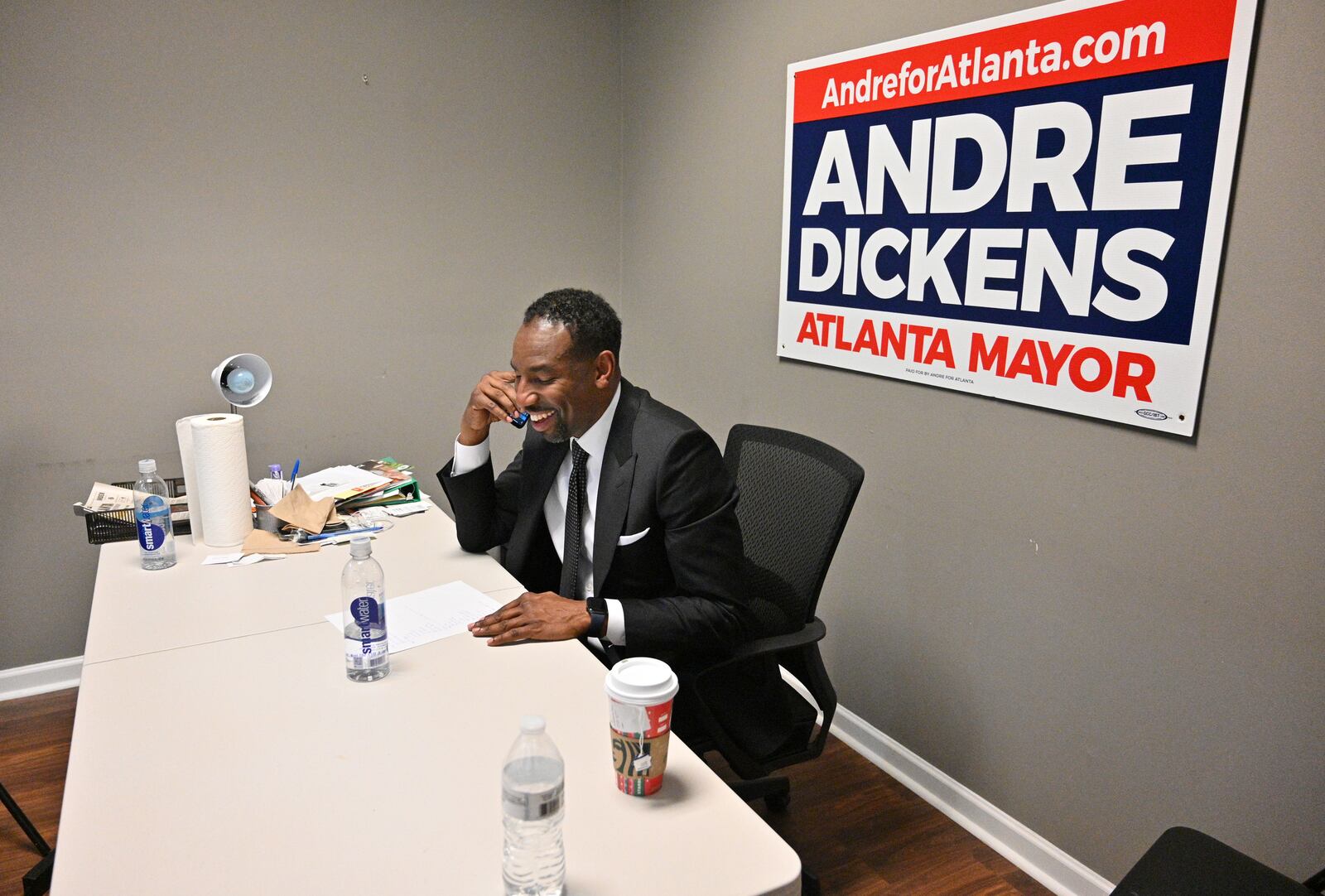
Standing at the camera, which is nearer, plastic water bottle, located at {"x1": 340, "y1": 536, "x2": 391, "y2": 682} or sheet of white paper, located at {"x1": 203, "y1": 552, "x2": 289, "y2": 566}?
plastic water bottle, located at {"x1": 340, "y1": 536, "x2": 391, "y2": 682}

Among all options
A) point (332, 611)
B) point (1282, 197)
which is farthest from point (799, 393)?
point (332, 611)

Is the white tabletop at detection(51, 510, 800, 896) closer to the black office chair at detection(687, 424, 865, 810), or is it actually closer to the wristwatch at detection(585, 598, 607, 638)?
the wristwatch at detection(585, 598, 607, 638)

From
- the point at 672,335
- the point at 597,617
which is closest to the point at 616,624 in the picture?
the point at 597,617

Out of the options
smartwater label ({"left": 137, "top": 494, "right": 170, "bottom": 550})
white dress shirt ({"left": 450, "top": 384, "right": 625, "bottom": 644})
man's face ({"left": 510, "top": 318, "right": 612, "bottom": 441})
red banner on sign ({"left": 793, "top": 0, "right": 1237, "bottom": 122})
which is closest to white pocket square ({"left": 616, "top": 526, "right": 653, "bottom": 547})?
white dress shirt ({"left": 450, "top": 384, "right": 625, "bottom": 644})

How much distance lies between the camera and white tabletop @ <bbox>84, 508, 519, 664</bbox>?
175 cm

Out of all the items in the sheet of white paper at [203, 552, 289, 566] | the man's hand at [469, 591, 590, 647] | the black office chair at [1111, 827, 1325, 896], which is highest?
the man's hand at [469, 591, 590, 647]

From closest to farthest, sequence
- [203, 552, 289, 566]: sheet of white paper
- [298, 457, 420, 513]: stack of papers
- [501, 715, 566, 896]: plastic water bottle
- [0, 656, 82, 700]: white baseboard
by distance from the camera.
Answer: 1. [501, 715, 566, 896]: plastic water bottle
2. [203, 552, 289, 566]: sheet of white paper
3. [298, 457, 420, 513]: stack of papers
4. [0, 656, 82, 700]: white baseboard

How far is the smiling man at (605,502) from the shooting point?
1737 millimetres

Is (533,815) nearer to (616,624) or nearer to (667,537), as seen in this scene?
(616,624)

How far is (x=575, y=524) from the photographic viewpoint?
2.03 m

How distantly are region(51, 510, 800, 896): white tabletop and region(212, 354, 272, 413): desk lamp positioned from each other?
2.77ft

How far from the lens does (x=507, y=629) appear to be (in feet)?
5.54

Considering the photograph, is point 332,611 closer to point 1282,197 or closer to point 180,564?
point 180,564

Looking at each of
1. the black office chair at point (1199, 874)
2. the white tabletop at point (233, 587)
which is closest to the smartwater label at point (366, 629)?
the white tabletop at point (233, 587)
